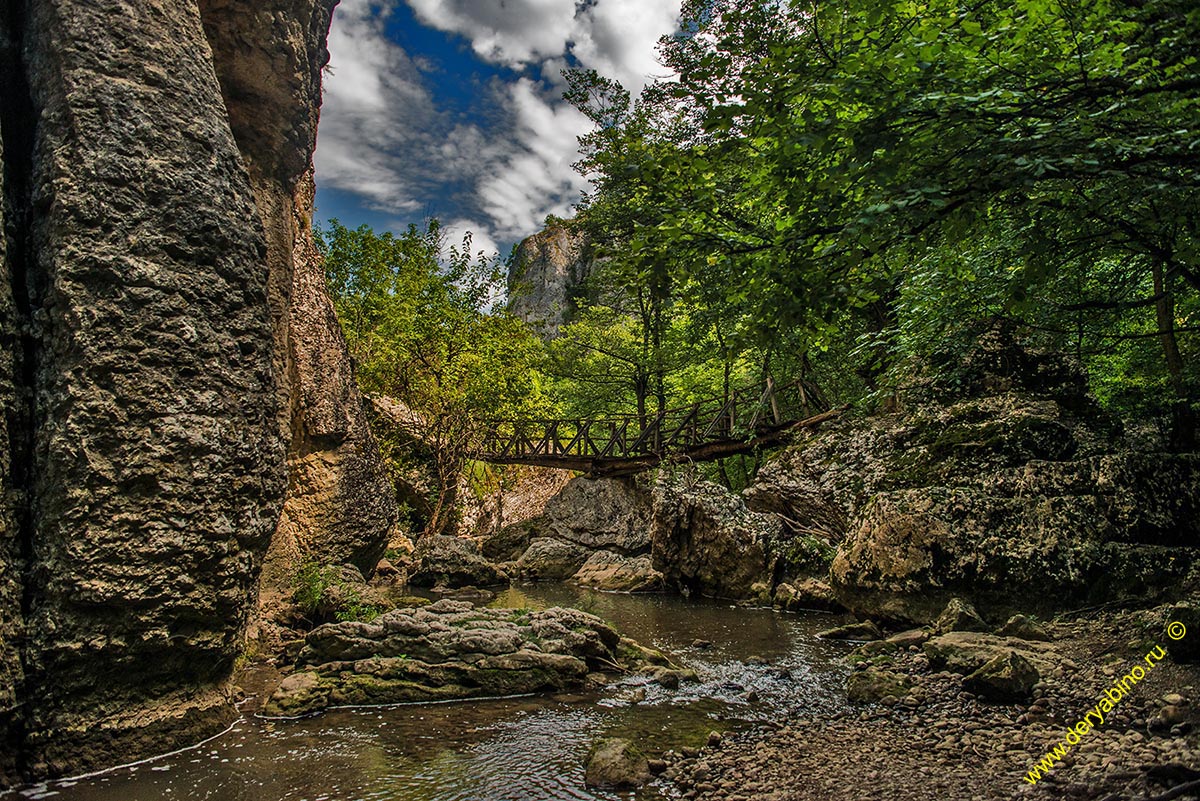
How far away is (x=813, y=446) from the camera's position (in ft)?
43.5

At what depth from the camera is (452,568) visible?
16.6 metres

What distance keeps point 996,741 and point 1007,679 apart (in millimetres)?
892

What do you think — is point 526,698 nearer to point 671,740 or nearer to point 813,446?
point 671,740

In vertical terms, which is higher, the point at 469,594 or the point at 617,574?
the point at 617,574

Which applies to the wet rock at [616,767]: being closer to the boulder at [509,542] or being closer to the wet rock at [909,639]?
the wet rock at [909,639]

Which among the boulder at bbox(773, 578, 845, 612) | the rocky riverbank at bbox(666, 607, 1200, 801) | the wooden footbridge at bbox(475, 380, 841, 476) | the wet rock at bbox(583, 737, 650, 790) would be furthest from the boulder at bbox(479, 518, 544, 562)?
the wet rock at bbox(583, 737, 650, 790)

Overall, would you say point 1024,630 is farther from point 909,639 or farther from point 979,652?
point 909,639

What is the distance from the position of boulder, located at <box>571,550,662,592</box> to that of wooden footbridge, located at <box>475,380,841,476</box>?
11.4 ft

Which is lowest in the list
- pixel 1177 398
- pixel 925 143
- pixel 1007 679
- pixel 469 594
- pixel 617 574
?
pixel 469 594

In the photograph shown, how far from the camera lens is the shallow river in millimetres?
4457

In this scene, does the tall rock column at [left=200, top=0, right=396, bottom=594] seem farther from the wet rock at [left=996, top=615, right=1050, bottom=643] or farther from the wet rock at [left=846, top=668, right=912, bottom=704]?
the wet rock at [left=996, top=615, right=1050, bottom=643]

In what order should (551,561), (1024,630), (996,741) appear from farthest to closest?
(551,561)
(1024,630)
(996,741)

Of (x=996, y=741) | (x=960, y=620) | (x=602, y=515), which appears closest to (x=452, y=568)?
(x=602, y=515)

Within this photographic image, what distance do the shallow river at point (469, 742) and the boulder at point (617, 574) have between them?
7310 mm
